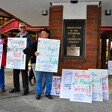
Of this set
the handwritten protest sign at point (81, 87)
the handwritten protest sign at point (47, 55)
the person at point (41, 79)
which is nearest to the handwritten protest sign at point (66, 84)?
the handwritten protest sign at point (81, 87)

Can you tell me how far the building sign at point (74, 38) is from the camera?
576 centimetres

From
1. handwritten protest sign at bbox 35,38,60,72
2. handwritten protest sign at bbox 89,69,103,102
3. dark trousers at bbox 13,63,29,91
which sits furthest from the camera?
dark trousers at bbox 13,63,29,91

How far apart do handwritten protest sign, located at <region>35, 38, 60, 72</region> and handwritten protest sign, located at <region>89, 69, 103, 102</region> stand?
916mm

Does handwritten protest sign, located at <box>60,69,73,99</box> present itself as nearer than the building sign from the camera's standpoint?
Yes

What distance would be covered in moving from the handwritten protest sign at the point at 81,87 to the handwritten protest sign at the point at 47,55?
56 cm

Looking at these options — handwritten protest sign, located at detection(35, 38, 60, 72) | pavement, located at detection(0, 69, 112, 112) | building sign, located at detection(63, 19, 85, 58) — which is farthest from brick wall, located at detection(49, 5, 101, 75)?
pavement, located at detection(0, 69, 112, 112)

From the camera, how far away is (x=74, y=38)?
582cm

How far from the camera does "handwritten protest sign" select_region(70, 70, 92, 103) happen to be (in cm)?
497

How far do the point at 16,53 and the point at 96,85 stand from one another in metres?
1.99

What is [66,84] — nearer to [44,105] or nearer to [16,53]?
[44,105]

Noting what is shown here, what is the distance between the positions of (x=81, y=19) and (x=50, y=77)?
5.58 ft

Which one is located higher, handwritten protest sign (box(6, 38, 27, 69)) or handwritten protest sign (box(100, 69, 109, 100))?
handwritten protest sign (box(6, 38, 27, 69))

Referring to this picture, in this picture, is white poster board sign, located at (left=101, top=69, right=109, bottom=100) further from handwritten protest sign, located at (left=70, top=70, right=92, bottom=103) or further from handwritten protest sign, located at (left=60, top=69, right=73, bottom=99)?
handwritten protest sign, located at (left=60, top=69, right=73, bottom=99)

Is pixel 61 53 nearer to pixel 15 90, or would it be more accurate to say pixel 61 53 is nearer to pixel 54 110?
pixel 15 90
